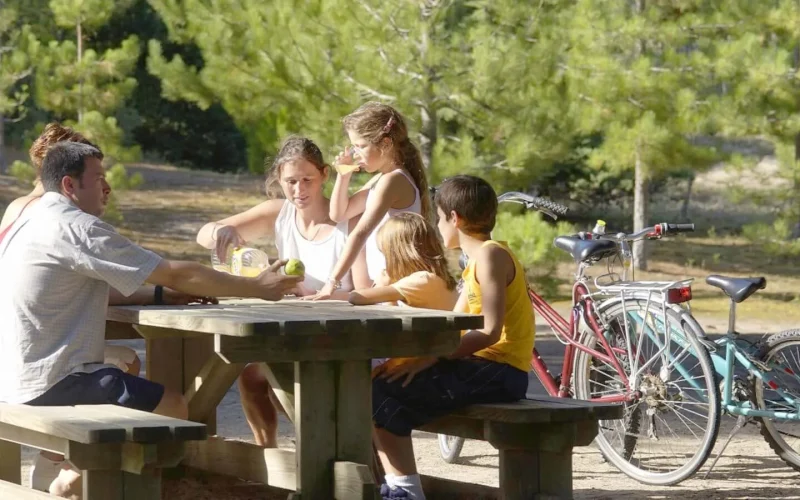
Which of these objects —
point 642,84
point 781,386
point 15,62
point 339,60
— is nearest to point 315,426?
point 781,386

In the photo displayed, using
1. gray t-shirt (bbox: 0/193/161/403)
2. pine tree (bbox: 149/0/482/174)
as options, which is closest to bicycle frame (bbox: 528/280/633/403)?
gray t-shirt (bbox: 0/193/161/403)

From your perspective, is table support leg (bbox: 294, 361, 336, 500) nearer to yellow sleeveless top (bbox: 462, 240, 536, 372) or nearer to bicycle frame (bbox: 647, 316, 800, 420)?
yellow sleeveless top (bbox: 462, 240, 536, 372)

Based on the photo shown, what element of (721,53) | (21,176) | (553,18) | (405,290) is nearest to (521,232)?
(553,18)

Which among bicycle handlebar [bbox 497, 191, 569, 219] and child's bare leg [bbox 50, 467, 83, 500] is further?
bicycle handlebar [bbox 497, 191, 569, 219]

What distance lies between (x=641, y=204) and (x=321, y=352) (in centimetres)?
1375

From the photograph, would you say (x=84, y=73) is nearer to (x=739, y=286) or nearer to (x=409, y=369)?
(x=739, y=286)

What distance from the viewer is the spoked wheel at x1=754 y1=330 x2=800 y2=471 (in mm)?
5656

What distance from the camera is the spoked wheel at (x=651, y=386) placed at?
17.9 ft

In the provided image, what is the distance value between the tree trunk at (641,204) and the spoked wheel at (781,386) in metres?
10.2

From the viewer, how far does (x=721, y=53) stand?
15.8m

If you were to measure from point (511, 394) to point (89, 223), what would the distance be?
1.54 meters

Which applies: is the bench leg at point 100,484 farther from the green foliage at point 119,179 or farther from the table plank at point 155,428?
the green foliage at point 119,179

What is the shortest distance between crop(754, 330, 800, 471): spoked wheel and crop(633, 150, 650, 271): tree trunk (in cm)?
1019

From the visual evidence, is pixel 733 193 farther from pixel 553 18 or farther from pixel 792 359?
pixel 792 359
